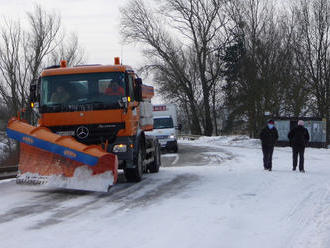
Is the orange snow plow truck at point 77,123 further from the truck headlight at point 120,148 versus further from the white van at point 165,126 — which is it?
the white van at point 165,126

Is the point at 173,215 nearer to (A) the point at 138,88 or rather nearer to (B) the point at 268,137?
(A) the point at 138,88

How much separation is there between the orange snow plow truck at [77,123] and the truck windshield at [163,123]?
1870cm

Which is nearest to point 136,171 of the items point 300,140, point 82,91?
point 82,91

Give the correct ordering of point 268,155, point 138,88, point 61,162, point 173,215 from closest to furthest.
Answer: point 173,215 < point 61,162 < point 138,88 < point 268,155

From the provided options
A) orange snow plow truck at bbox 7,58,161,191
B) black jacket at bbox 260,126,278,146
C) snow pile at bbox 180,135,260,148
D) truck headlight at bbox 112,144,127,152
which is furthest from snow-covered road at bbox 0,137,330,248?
snow pile at bbox 180,135,260,148

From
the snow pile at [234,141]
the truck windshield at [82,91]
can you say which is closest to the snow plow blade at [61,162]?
the truck windshield at [82,91]

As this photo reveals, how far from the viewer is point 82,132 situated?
1173 cm

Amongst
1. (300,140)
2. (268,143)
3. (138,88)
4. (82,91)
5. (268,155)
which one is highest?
(138,88)

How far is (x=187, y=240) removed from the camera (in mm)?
6242

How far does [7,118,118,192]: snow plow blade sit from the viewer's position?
10.3m

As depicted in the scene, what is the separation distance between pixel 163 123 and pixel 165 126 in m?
0.22

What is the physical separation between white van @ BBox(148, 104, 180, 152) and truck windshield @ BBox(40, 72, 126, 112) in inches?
753

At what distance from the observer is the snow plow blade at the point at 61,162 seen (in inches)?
406

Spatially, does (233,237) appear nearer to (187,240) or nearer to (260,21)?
(187,240)
